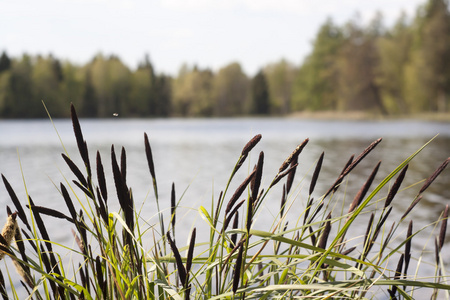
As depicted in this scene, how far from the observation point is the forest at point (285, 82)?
222ft

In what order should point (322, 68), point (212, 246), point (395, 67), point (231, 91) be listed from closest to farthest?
point (212, 246)
point (395, 67)
point (322, 68)
point (231, 91)

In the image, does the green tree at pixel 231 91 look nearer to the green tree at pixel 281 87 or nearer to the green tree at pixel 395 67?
the green tree at pixel 281 87

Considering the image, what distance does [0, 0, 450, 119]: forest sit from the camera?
67562mm

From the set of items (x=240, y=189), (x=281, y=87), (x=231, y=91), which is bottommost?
(x=240, y=189)

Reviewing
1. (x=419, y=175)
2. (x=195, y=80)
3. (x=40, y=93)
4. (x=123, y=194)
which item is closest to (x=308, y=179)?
(x=419, y=175)

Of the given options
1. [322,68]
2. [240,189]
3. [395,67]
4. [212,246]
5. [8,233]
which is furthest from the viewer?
[322,68]

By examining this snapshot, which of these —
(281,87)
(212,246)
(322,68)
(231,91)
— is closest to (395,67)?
(322,68)

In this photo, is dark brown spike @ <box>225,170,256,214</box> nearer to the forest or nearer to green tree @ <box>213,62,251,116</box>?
the forest

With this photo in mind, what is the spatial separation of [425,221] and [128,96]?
9297cm

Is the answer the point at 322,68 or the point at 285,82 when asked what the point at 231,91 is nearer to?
the point at 285,82

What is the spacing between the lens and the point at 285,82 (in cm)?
11306

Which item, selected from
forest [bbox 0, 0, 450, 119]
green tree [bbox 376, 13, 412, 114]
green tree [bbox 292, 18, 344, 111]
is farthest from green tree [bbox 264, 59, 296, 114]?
green tree [bbox 376, 13, 412, 114]

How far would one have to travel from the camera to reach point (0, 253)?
1.65 metres

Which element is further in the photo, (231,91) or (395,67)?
(231,91)
